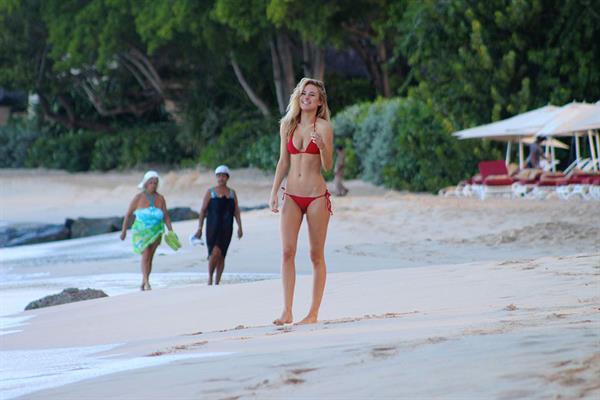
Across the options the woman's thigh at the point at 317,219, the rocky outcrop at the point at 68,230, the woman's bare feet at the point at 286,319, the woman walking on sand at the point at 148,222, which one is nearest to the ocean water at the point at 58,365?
the woman's bare feet at the point at 286,319

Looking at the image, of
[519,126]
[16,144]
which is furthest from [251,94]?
[519,126]

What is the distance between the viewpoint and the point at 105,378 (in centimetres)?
654

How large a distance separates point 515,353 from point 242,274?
1029cm

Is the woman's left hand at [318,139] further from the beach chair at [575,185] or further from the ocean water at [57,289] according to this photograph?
the beach chair at [575,185]

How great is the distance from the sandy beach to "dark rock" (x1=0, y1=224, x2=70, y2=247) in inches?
97.3

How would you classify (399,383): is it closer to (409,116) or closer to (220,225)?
(220,225)

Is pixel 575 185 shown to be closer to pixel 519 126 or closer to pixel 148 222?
pixel 519 126

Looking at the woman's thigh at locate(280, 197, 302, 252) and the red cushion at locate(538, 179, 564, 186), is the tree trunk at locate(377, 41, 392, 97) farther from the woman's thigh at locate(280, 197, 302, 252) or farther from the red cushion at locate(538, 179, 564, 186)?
the woman's thigh at locate(280, 197, 302, 252)

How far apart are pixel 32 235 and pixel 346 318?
1735 centimetres

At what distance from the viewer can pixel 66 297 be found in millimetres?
12844

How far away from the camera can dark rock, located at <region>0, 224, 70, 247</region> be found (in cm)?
2484

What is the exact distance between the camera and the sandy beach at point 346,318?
5633 mm

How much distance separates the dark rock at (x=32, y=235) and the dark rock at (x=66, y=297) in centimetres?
1160

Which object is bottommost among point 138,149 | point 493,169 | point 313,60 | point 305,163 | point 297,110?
point 493,169
